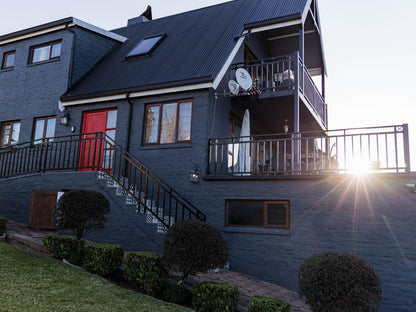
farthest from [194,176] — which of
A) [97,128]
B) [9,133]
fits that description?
[9,133]

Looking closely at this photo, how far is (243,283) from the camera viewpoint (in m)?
7.81

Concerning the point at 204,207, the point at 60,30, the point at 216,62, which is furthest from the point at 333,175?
the point at 60,30

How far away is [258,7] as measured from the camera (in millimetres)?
13297

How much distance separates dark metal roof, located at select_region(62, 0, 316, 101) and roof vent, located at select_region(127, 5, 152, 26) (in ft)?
8.23

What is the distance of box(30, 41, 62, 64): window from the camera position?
45.9 feet

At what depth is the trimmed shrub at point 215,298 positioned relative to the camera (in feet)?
19.5

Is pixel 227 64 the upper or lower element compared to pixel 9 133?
upper

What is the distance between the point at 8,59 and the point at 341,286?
15193 mm

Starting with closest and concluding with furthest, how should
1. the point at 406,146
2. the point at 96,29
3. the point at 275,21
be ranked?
1. the point at 406,146
2. the point at 275,21
3. the point at 96,29

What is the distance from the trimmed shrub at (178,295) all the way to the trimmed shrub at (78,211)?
2.15 meters

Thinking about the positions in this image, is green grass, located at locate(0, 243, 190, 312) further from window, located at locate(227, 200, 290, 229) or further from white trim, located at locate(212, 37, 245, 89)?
white trim, located at locate(212, 37, 245, 89)

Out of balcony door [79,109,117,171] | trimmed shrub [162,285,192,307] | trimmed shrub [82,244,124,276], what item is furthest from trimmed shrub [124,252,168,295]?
balcony door [79,109,117,171]

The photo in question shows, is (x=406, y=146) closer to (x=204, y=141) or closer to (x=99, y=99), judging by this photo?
(x=204, y=141)

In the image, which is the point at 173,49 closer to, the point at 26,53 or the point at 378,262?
the point at 26,53
